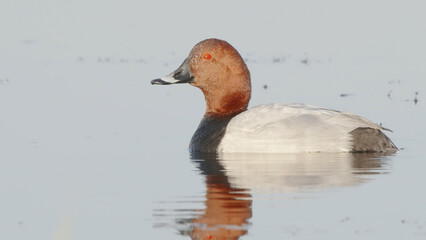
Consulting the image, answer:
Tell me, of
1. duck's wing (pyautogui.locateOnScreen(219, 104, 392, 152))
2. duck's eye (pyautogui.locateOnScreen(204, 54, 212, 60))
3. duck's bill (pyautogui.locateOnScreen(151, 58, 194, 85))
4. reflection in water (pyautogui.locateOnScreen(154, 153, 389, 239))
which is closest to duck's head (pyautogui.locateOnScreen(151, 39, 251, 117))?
duck's eye (pyautogui.locateOnScreen(204, 54, 212, 60))

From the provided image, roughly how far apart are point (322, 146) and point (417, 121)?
2.67 m

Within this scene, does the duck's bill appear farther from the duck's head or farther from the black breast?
the black breast

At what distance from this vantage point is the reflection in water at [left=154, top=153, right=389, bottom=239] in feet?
26.1

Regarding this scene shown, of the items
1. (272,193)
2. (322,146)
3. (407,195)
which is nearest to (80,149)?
(322,146)

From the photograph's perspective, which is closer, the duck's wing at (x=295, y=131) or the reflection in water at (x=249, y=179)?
the reflection in water at (x=249, y=179)

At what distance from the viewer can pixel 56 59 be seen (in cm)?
2042

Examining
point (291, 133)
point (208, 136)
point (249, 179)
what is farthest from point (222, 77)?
point (249, 179)

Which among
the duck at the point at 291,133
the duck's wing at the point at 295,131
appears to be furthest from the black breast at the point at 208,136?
the duck's wing at the point at 295,131

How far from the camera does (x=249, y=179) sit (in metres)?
9.83

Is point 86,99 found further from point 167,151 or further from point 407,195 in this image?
point 407,195

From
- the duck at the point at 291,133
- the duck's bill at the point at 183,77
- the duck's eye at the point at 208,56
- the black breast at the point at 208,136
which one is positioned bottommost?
the black breast at the point at 208,136

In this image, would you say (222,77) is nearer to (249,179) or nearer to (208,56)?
(208,56)

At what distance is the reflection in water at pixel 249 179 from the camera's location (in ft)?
26.1

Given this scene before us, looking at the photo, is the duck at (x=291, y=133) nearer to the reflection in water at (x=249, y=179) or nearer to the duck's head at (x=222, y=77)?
the reflection in water at (x=249, y=179)
